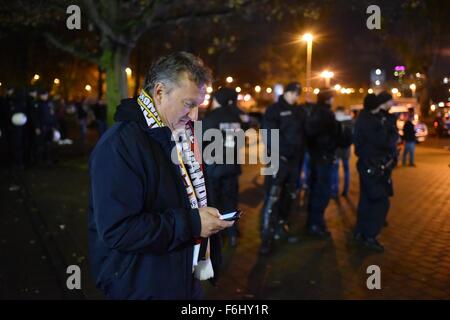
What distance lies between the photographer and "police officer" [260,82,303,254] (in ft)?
21.4

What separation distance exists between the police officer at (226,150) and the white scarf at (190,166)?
3.61 m

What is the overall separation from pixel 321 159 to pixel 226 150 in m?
1.40

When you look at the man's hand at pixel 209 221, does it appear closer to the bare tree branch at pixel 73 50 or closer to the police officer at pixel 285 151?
the police officer at pixel 285 151

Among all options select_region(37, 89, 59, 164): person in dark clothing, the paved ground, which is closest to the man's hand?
the paved ground

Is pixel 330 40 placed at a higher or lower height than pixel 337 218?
higher

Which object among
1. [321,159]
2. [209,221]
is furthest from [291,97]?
[209,221]

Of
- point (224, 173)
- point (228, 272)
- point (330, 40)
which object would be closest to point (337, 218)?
point (224, 173)

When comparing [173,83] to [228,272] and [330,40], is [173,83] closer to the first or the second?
[228,272]

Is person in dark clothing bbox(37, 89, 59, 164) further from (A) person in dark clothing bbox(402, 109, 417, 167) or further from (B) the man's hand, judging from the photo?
(B) the man's hand

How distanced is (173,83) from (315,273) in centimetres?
358

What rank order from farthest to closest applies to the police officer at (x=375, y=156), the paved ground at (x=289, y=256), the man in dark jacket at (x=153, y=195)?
the police officer at (x=375, y=156) → the paved ground at (x=289, y=256) → the man in dark jacket at (x=153, y=195)

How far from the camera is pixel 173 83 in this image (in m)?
2.55

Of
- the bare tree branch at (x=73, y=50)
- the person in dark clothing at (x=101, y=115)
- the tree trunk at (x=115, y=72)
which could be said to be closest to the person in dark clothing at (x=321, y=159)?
the tree trunk at (x=115, y=72)

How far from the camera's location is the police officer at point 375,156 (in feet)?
20.8
